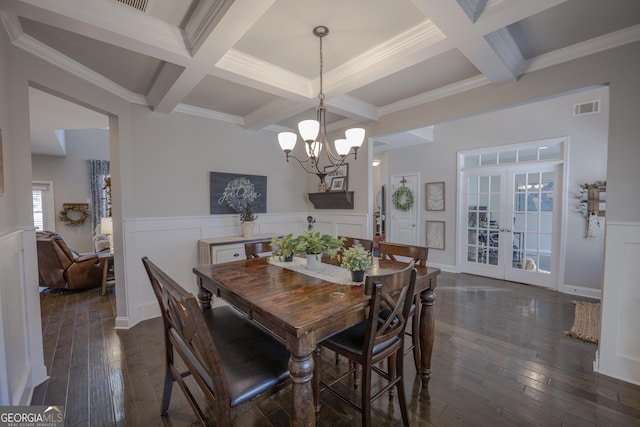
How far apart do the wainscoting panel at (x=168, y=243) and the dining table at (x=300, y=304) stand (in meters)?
1.47

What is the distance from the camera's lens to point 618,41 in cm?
198

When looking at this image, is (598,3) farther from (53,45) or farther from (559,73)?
(53,45)

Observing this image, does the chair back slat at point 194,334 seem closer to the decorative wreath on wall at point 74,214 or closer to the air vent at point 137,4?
the air vent at point 137,4

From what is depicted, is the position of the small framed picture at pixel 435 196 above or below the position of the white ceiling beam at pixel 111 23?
below

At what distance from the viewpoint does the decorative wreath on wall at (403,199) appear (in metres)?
5.52

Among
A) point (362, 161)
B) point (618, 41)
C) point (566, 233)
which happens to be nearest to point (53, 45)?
point (362, 161)

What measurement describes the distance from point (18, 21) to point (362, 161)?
10.8 feet

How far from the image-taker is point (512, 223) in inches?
175

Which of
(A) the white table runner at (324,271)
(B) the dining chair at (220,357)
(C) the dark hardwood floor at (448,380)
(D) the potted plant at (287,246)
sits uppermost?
(D) the potted plant at (287,246)

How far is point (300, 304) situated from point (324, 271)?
64 cm

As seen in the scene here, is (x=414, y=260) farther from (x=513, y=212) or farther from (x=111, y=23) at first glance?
(x=513, y=212)

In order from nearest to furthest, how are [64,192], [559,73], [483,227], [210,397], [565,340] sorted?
[210,397], [559,73], [565,340], [483,227], [64,192]

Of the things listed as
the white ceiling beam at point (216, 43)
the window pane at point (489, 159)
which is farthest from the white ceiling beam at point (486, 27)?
the window pane at point (489, 159)

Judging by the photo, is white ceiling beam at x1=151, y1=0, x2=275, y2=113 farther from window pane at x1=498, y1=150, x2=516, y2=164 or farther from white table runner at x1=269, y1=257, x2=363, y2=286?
window pane at x1=498, y1=150, x2=516, y2=164
